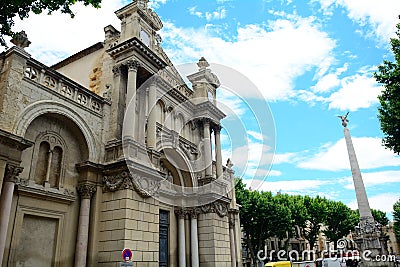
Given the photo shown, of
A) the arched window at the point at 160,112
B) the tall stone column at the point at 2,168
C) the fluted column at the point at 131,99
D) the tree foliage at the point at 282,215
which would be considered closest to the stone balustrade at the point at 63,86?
the fluted column at the point at 131,99

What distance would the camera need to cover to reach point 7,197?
10352 millimetres

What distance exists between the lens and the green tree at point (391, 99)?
55.2ft

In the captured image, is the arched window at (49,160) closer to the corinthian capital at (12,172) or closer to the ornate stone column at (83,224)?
the ornate stone column at (83,224)

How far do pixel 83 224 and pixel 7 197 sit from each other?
349 cm

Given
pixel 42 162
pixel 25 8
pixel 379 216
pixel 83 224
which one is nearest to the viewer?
pixel 25 8

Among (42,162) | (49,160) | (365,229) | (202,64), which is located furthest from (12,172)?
(365,229)

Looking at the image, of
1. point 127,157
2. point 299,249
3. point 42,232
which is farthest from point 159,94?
point 299,249

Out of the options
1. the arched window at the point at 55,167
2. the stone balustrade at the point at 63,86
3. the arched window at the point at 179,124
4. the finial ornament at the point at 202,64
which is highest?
the finial ornament at the point at 202,64

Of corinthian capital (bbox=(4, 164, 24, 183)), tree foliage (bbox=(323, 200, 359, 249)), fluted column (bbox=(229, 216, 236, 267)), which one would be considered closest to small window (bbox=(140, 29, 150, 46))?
corinthian capital (bbox=(4, 164, 24, 183))

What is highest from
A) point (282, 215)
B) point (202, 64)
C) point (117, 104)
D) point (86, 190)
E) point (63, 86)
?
point (202, 64)

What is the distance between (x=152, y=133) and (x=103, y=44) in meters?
6.22

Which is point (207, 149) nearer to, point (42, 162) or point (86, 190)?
point (86, 190)

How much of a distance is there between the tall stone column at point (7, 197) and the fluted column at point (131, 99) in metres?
5.21

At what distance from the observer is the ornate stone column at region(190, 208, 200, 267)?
19100mm
